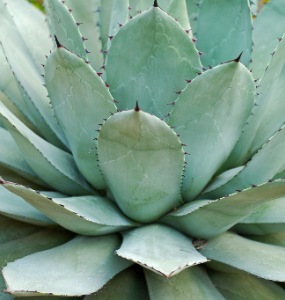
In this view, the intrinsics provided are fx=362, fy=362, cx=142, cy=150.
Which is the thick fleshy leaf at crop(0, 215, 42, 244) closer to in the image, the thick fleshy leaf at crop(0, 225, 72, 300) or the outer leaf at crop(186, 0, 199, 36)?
the thick fleshy leaf at crop(0, 225, 72, 300)

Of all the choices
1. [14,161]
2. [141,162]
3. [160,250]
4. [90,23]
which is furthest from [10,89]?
[160,250]

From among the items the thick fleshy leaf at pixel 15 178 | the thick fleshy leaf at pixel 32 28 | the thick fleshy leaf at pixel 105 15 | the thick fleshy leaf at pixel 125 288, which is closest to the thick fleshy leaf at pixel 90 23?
the thick fleshy leaf at pixel 105 15

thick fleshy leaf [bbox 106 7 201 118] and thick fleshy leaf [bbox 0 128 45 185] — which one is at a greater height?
thick fleshy leaf [bbox 106 7 201 118]

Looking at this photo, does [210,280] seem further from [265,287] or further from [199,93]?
[199,93]

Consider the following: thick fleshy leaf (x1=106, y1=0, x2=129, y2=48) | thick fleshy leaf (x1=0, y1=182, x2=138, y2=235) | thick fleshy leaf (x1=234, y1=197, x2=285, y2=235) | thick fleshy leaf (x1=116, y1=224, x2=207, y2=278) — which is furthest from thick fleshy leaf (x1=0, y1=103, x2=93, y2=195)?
thick fleshy leaf (x1=234, y1=197, x2=285, y2=235)

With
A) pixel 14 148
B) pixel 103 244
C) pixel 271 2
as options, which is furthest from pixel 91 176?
pixel 271 2

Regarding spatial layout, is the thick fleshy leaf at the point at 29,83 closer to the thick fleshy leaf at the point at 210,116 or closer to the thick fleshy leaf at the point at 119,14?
the thick fleshy leaf at the point at 119,14

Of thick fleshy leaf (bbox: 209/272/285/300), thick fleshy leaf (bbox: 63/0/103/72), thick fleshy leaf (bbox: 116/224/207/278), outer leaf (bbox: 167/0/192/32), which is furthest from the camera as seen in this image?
thick fleshy leaf (bbox: 63/0/103/72)
